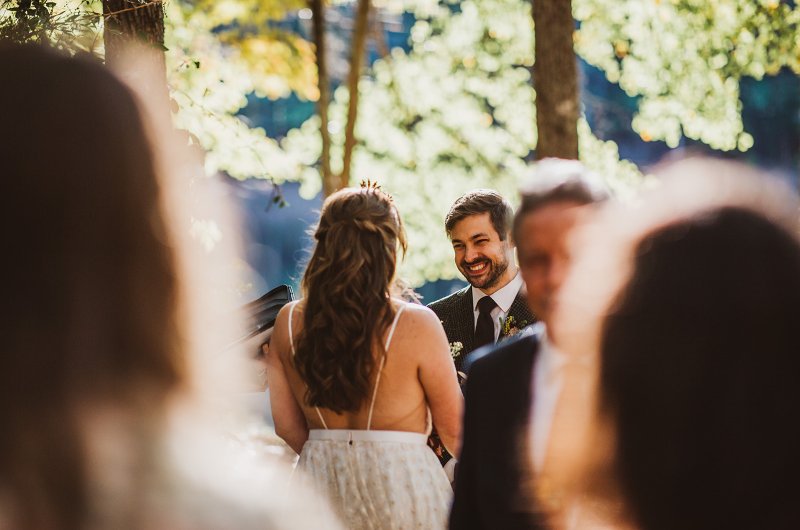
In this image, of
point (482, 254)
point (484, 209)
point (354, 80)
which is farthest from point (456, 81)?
point (482, 254)

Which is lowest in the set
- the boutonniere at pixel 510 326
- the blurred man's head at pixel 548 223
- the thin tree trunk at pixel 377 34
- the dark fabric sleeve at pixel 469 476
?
the dark fabric sleeve at pixel 469 476

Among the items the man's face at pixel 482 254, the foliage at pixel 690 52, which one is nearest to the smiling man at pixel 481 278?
the man's face at pixel 482 254

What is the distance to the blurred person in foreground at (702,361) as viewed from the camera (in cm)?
150

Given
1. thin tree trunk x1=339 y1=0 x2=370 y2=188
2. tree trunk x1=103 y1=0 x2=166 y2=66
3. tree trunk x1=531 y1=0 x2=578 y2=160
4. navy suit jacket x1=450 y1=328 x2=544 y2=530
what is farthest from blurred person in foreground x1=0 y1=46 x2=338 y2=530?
thin tree trunk x1=339 y1=0 x2=370 y2=188

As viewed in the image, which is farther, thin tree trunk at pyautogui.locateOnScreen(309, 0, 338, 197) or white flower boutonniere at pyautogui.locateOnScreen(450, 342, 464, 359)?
thin tree trunk at pyautogui.locateOnScreen(309, 0, 338, 197)

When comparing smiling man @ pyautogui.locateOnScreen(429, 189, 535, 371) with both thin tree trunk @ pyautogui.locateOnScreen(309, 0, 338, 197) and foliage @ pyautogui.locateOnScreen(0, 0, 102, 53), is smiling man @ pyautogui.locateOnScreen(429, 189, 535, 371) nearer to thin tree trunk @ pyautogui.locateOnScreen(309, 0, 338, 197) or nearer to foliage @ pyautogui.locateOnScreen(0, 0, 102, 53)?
foliage @ pyautogui.locateOnScreen(0, 0, 102, 53)

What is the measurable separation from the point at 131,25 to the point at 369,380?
305 centimetres

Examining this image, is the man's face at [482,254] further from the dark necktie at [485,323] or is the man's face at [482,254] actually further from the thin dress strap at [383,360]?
the thin dress strap at [383,360]

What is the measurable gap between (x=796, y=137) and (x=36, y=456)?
1576 inches

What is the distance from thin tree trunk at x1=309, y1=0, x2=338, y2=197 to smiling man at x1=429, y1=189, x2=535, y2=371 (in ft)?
31.3

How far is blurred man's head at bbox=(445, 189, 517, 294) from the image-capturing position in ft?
17.9

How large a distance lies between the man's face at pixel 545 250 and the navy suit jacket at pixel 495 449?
0.71ft

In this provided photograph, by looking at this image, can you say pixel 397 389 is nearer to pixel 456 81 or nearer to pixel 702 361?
pixel 702 361

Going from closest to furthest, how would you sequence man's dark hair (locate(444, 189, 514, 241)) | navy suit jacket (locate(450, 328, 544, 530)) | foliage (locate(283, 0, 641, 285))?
navy suit jacket (locate(450, 328, 544, 530))
man's dark hair (locate(444, 189, 514, 241))
foliage (locate(283, 0, 641, 285))
